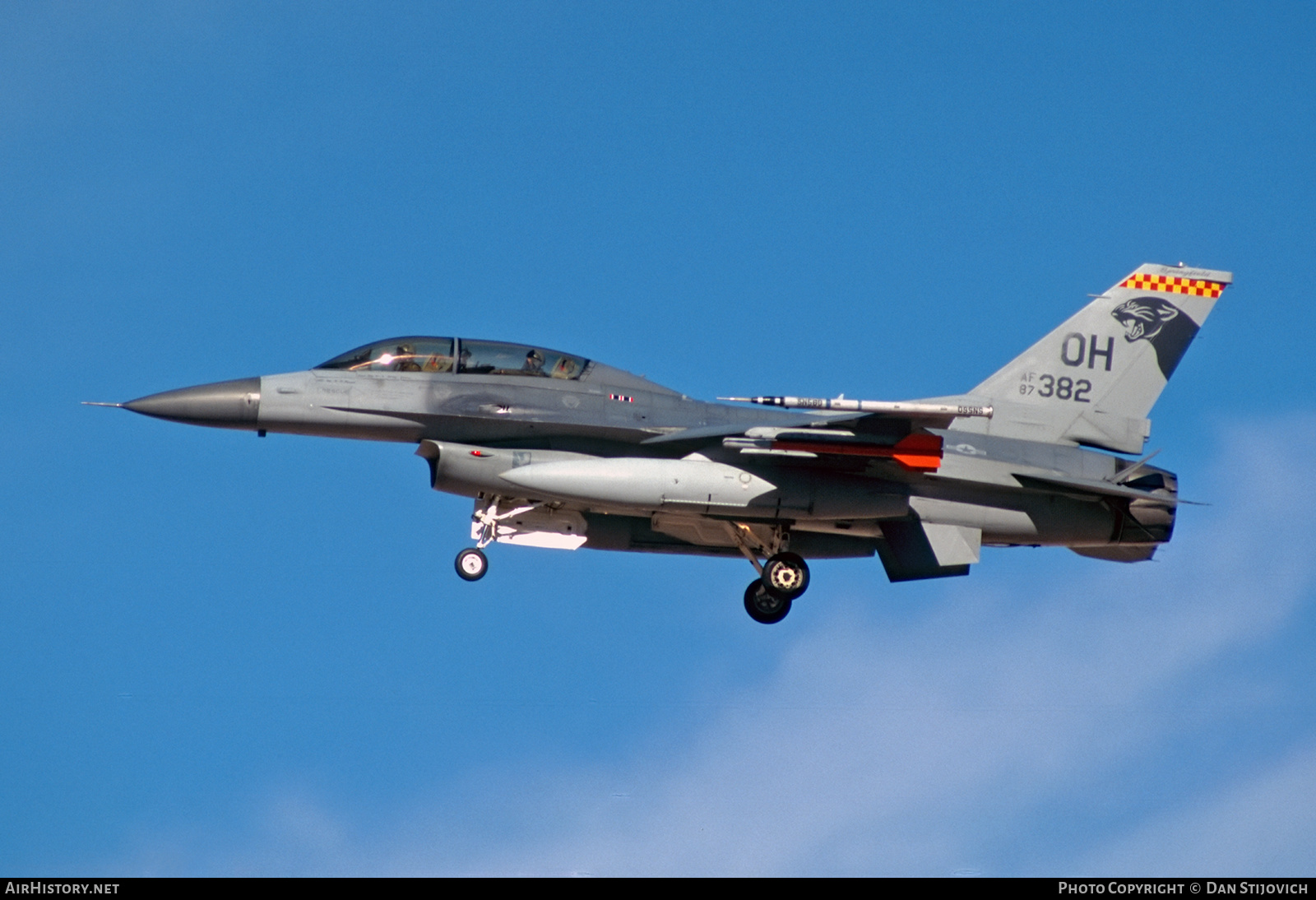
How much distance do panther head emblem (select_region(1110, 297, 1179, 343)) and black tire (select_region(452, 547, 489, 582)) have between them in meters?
8.31

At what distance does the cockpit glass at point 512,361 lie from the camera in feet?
62.4

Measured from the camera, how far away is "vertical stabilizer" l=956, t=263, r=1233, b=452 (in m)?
20.4

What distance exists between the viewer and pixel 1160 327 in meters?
20.9

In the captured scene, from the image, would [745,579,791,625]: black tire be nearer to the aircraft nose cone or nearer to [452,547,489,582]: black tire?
[452,547,489,582]: black tire

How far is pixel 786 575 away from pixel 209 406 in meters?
6.63

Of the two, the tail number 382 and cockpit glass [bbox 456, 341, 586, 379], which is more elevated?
cockpit glass [bbox 456, 341, 586, 379]

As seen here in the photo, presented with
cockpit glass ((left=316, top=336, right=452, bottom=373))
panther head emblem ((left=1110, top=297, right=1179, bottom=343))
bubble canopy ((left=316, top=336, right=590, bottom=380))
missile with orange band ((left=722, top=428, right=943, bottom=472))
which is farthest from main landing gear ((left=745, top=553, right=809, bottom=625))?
panther head emblem ((left=1110, top=297, right=1179, bottom=343))

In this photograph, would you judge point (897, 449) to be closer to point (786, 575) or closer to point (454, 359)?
point (786, 575)

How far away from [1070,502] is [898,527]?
2.04 metres

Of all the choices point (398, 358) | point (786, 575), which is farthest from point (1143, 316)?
point (398, 358)

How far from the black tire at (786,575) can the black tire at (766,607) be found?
19 centimetres

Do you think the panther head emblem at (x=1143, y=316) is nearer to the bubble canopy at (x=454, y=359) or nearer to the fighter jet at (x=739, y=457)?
the fighter jet at (x=739, y=457)
